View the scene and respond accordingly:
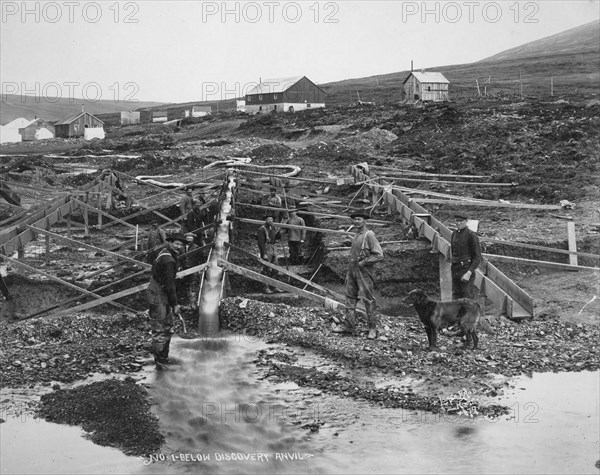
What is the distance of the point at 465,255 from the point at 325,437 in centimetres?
419

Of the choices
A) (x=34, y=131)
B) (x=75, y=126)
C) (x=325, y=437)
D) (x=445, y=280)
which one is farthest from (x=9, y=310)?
(x=34, y=131)

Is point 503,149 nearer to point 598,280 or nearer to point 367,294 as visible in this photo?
point 598,280

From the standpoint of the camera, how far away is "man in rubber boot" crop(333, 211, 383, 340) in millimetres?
10000

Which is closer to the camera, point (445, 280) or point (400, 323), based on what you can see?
point (400, 323)

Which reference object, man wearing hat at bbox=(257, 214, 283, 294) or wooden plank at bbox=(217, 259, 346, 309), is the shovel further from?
man wearing hat at bbox=(257, 214, 283, 294)

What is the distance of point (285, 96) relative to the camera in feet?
218

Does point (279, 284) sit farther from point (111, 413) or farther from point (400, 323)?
point (111, 413)

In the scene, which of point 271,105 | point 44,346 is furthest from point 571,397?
point 271,105

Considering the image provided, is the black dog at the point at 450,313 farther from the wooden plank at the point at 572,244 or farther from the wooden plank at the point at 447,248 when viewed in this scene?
the wooden plank at the point at 572,244

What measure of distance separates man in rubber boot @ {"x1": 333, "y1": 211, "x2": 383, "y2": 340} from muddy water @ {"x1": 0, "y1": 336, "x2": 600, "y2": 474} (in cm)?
182

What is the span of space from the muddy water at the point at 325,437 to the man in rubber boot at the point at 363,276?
5.97ft

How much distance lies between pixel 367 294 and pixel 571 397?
2.81 meters

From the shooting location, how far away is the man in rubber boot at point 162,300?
30.2 ft

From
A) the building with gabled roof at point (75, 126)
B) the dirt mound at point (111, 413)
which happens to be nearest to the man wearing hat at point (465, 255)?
the dirt mound at point (111, 413)
